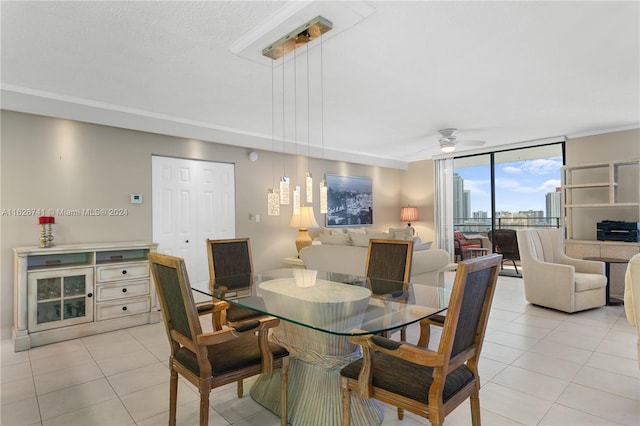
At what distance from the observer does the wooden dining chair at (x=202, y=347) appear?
173 centimetres

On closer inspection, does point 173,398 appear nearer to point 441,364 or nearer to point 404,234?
point 441,364

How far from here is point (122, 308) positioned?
3873 millimetres

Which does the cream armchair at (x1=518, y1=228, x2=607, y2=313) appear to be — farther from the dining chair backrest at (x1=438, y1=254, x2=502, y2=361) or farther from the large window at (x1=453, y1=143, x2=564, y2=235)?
the dining chair backrest at (x1=438, y1=254, x2=502, y2=361)

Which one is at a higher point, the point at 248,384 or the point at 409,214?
the point at 409,214

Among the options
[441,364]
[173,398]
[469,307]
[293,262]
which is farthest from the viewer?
[293,262]

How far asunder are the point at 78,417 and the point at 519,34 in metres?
3.85

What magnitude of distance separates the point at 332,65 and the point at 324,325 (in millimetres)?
2251

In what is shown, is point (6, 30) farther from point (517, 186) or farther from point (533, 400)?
point (517, 186)

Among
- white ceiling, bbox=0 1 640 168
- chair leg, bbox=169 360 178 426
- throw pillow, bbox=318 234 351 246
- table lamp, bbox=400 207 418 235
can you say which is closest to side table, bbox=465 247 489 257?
table lamp, bbox=400 207 418 235

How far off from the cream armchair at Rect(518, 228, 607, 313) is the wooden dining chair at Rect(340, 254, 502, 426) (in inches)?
128

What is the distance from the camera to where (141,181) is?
4.46 m

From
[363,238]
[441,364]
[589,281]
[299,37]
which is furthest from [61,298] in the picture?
[589,281]

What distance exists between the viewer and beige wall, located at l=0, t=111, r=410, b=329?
3602 millimetres

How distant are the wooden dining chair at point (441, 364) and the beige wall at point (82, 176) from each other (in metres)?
3.66
